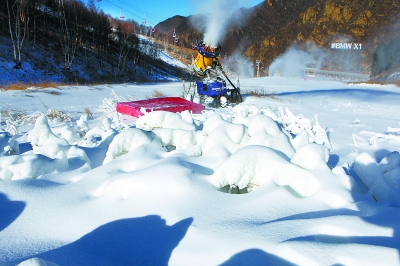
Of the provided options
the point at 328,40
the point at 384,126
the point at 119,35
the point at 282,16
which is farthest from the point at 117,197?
the point at 282,16

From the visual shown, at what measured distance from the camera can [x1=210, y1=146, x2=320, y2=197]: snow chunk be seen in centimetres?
212

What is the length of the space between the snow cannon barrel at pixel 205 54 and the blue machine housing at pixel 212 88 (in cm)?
43

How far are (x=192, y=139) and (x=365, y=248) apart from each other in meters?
2.10

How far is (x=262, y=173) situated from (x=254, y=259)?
894mm

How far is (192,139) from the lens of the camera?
3.22m

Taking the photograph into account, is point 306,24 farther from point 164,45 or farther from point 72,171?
point 72,171

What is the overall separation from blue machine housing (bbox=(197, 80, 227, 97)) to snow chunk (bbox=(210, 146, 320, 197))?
20.5 feet

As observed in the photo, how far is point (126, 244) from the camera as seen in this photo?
1.61 m

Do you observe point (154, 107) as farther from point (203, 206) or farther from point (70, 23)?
point (70, 23)

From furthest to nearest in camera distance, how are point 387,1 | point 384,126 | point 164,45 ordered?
point 164,45
point 387,1
point 384,126

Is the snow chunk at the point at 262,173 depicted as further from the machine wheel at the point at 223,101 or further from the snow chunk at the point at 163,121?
the machine wheel at the point at 223,101

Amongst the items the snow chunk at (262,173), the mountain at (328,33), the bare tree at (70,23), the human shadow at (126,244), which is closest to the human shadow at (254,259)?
the human shadow at (126,244)

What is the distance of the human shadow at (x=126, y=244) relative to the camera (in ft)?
4.94

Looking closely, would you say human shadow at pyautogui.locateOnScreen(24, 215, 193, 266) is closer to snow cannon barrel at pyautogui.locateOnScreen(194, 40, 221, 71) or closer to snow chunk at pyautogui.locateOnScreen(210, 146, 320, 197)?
snow chunk at pyautogui.locateOnScreen(210, 146, 320, 197)
